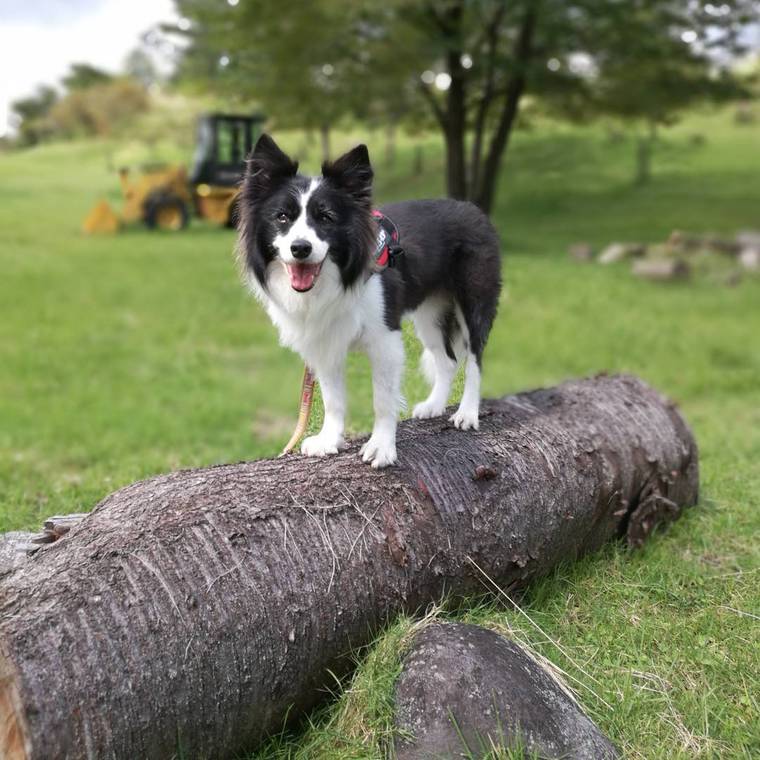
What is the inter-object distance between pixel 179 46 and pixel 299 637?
23057 mm

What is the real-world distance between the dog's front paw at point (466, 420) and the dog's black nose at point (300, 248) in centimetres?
133

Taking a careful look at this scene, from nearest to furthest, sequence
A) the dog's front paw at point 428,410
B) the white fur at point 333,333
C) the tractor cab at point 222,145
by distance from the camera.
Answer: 1. the white fur at point 333,333
2. the dog's front paw at point 428,410
3. the tractor cab at point 222,145

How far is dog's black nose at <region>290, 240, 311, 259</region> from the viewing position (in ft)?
9.86

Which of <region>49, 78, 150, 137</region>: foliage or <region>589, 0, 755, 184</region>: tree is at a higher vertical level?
<region>589, 0, 755, 184</region>: tree

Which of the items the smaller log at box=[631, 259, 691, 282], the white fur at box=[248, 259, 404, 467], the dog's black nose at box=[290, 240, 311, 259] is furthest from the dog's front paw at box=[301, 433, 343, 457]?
the smaller log at box=[631, 259, 691, 282]

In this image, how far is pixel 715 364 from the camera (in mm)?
10625

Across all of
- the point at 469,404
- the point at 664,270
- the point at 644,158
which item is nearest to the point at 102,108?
the point at 644,158

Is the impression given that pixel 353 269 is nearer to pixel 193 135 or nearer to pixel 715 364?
pixel 715 364

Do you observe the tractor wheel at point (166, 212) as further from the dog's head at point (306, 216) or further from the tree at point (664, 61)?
the dog's head at point (306, 216)

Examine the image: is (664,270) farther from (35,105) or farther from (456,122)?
(35,105)

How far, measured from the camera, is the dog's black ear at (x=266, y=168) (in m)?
3.18

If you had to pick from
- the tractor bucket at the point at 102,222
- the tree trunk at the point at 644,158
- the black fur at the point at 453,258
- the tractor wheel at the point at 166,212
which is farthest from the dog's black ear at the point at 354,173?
the tree trunk at the point at 644,158

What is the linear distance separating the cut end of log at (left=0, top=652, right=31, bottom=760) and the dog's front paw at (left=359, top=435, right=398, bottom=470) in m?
1.57

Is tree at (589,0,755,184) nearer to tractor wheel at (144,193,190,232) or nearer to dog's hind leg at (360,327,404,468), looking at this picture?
tractor wheel at (144,193,190,232)
